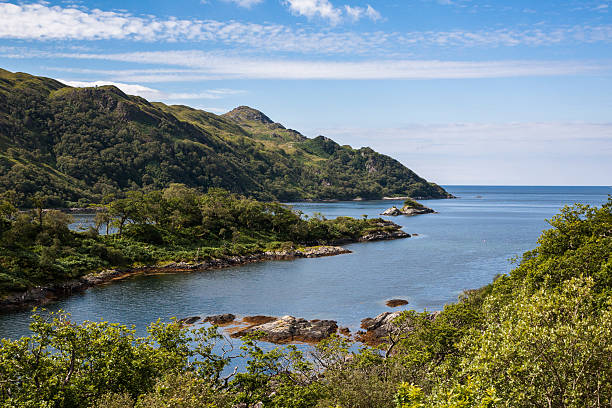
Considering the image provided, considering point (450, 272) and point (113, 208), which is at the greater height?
point (113, 208)

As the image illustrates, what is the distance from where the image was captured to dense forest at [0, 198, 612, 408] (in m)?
20.3

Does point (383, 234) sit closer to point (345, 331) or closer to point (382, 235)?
point (382, 235)

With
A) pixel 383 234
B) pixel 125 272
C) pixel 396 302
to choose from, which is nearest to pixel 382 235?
pixel 383 234

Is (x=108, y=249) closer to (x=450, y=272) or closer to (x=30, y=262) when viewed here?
(x=30, y=262)

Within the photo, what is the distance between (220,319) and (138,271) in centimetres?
4400

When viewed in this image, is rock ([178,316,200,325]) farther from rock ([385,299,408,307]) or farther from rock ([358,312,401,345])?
rock ([385,299,408,307])

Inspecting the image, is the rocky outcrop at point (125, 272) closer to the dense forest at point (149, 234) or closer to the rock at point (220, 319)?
the dense forest at point (149, 234)

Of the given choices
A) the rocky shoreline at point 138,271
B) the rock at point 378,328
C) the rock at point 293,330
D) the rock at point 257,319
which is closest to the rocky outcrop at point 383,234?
the rocky shoreline at point 138,271

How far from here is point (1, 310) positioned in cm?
7225

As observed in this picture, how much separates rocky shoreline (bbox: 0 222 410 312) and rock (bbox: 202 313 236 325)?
33510mm

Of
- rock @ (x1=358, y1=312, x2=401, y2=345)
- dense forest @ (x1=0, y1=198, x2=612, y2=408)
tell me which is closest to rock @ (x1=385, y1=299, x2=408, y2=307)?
rock @ (x1=358, y1=312, x2=401, y2=345)

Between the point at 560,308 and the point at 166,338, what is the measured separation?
3011 centimetres

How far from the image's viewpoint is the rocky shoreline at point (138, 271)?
77.1 meters

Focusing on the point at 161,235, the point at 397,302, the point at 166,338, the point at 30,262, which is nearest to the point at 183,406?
the point at 166,338
